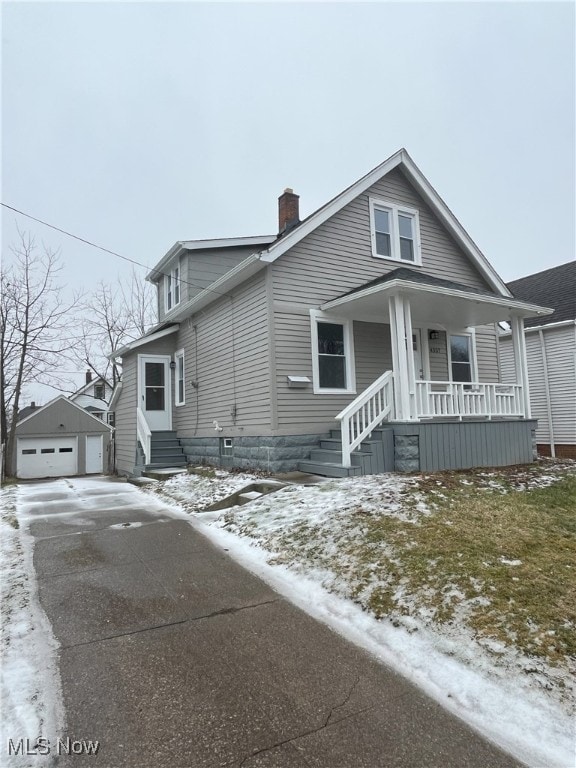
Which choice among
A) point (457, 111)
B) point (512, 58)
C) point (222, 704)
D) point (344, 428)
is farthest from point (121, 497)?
point (457, 111)

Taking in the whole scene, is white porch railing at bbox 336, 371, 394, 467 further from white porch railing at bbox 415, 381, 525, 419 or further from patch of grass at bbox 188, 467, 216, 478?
patch of grass at bbox 188, 467, 216, 478

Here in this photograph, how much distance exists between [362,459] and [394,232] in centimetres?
658

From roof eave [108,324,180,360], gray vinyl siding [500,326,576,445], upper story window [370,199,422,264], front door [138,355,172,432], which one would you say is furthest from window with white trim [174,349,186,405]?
gray vinyl siding [500,326,576,445]

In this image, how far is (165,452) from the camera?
1280 cm

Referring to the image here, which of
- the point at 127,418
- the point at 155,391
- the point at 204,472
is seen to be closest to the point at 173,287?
the point at 155,391

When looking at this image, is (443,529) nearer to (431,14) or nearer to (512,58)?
(431,14)

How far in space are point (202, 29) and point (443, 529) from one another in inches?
512

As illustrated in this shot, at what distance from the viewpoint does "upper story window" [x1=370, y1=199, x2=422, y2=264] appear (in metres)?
11.4

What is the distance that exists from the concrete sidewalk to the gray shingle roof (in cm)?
1494

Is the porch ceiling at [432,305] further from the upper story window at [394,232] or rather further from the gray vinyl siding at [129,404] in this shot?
the gray vinyl siding at [129,404]

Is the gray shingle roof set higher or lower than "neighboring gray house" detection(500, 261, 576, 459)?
higher

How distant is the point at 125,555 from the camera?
509 cm

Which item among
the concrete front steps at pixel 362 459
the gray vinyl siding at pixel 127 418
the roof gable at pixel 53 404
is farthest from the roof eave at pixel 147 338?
the roof gable at pixel 53 404

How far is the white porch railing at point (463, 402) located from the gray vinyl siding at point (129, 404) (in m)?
8.14
